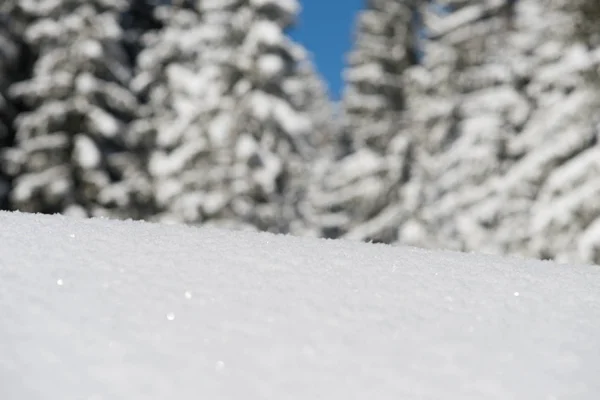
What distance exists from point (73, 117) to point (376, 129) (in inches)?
392

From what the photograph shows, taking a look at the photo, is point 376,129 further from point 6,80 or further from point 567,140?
point 6,80

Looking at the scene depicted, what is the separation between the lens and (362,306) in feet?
8.61

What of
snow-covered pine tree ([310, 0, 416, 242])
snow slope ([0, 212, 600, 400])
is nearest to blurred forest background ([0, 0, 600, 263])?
snow-covered pine tree ([310, 0, 416, 242])

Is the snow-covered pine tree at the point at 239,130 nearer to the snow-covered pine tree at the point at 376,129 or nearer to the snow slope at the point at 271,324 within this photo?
the snow-covered pine tree at the point at 376,129

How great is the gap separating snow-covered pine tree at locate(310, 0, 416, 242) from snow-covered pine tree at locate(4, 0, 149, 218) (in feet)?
23.6

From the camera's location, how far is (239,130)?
18.7 meters

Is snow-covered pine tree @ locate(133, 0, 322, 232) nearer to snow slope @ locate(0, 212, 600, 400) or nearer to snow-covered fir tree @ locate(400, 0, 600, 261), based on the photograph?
snow-covered fir tree @ locate(400, 0, 600, 261)

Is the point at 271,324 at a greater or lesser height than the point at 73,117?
greater

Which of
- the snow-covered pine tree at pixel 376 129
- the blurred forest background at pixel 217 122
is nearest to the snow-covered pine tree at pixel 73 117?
the blurred forest background at pixel 217 122

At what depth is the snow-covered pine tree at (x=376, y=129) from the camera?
23.5 metres

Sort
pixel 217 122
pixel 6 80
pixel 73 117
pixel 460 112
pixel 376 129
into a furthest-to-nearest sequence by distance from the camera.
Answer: pixel 376 129 < pixel 460 112 < pixel 217 122 < pixel 6 80 < pixel 73 117

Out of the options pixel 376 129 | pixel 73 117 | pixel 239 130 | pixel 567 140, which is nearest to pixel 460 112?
pixel 376 129

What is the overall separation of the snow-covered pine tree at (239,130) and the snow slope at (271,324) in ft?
48.9

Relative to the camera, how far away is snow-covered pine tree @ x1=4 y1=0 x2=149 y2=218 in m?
18.0
